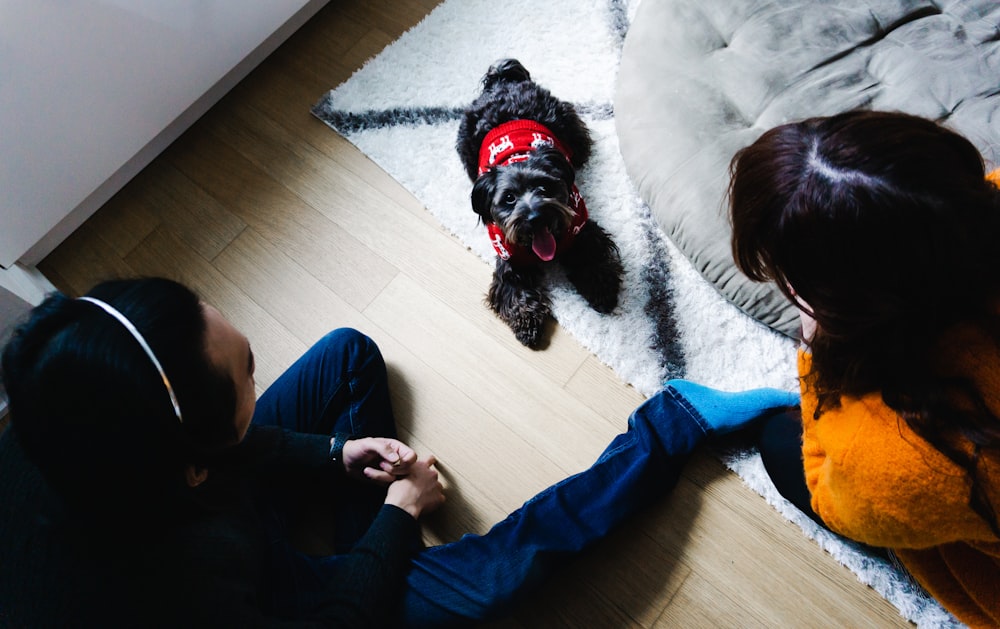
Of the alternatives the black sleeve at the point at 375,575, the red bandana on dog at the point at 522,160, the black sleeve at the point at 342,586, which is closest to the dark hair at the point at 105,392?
the black sleeve at the point at 342,586

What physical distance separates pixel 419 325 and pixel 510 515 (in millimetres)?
558

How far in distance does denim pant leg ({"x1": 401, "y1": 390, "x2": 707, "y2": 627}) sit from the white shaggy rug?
15 centimetres

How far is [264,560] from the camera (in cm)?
116

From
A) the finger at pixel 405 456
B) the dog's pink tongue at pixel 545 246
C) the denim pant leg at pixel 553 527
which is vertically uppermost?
the dog's pink tongue at pixel 545 246

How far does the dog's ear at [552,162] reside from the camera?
1.48 metres

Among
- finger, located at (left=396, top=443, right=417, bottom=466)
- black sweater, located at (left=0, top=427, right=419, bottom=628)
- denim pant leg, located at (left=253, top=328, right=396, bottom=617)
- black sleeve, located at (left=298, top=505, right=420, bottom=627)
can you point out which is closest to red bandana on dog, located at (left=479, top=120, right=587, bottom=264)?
denim pant leg, located at (left=253, top=328, right=396, bottom=617)

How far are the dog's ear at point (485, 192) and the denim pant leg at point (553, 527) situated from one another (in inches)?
22.7

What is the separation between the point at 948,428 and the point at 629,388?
81cm

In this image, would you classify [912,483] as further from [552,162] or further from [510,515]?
[552,162]

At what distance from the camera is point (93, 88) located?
161 cm

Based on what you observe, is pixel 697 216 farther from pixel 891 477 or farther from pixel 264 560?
pixel 264 560

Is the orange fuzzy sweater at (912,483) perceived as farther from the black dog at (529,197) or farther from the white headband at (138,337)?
the white headband at (138,337)

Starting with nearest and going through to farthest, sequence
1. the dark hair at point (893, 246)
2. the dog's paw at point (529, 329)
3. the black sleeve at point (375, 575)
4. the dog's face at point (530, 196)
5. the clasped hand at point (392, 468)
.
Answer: the dark hair at point (893, 246) < the black sleeve at point (375, 575) < the clasped hand at point (392, 468) < the dog's face at point (530, 196) < the dog's paw at point (529, 329)

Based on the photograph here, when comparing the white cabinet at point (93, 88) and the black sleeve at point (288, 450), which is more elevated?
the white cabinet at point (93, 88)
